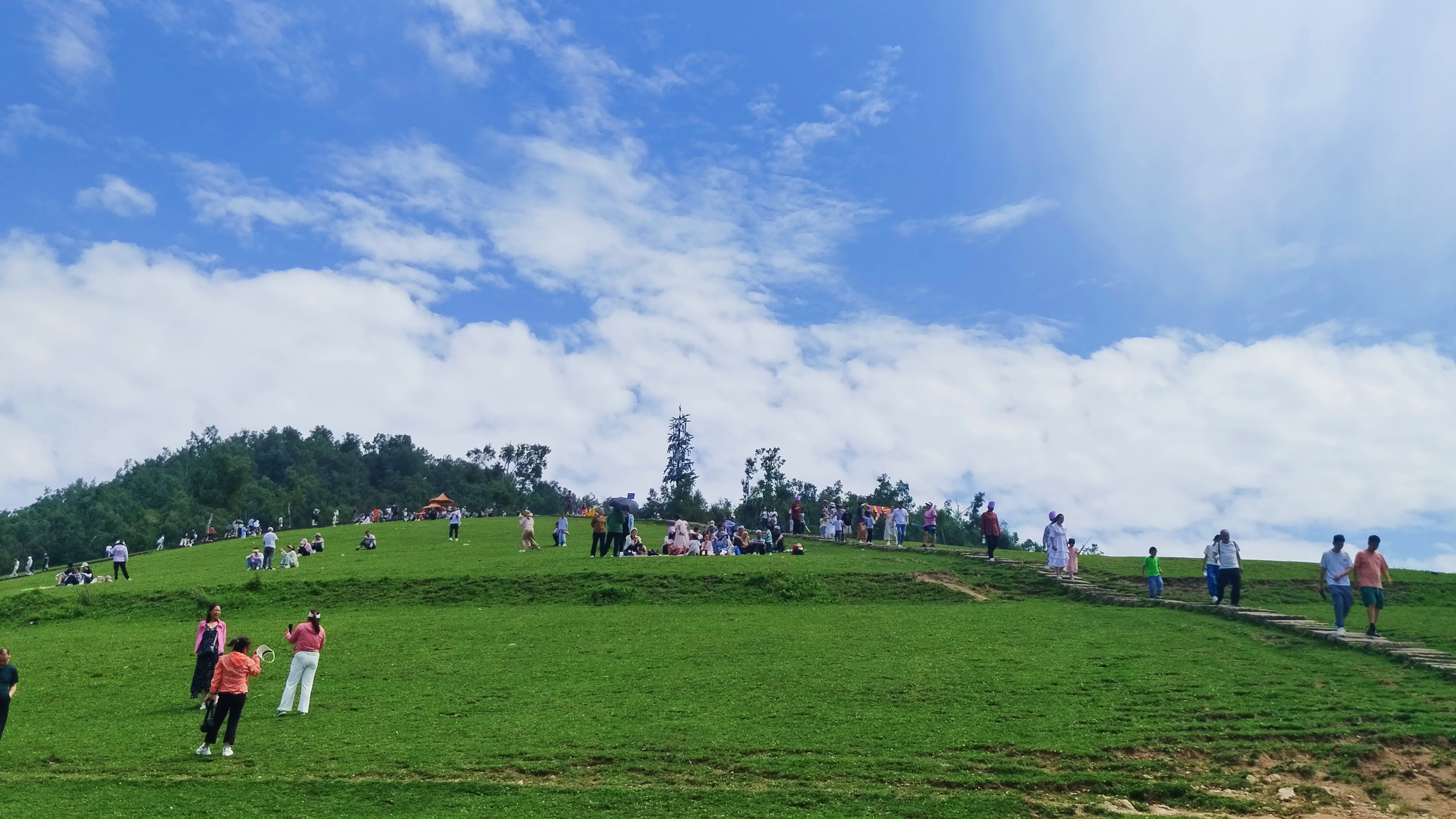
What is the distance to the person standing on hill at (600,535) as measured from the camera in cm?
3853

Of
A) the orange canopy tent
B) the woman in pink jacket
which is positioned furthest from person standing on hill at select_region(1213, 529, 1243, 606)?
the orange canopy tent

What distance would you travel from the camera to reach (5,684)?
53.2 ft

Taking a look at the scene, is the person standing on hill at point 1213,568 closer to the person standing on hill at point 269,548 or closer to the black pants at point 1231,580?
the black pants at point 1231,580

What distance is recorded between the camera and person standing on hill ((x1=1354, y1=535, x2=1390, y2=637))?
878 inches

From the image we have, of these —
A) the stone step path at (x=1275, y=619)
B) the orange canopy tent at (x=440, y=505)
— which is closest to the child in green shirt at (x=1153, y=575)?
the stone step path at (x=1275, y=619)

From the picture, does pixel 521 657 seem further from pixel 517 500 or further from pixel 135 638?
pixel 517 500

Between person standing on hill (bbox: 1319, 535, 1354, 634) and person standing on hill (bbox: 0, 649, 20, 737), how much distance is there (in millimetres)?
26565

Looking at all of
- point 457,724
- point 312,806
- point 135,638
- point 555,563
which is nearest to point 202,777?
point 312,806

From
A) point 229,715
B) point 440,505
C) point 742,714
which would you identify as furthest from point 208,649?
point 440,505

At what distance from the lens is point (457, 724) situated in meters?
17.2

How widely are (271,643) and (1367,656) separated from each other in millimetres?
26380

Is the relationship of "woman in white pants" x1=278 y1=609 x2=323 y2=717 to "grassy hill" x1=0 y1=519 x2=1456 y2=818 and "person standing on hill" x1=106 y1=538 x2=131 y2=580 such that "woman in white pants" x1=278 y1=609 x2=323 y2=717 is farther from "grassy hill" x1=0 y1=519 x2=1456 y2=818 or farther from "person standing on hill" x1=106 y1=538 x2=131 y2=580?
"person standing on hill" x1=106 y1=538 x2=131 y2=580

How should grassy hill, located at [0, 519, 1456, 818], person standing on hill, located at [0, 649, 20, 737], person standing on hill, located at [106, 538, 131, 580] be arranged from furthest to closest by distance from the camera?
person standing on hill, located at [106, 538, 131, 580] < person standing on hill, located at [0, 649, 20, 737] < grassy hill, located at [0, 519, 1456, 818]

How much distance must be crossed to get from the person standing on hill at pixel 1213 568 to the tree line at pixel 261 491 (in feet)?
243
